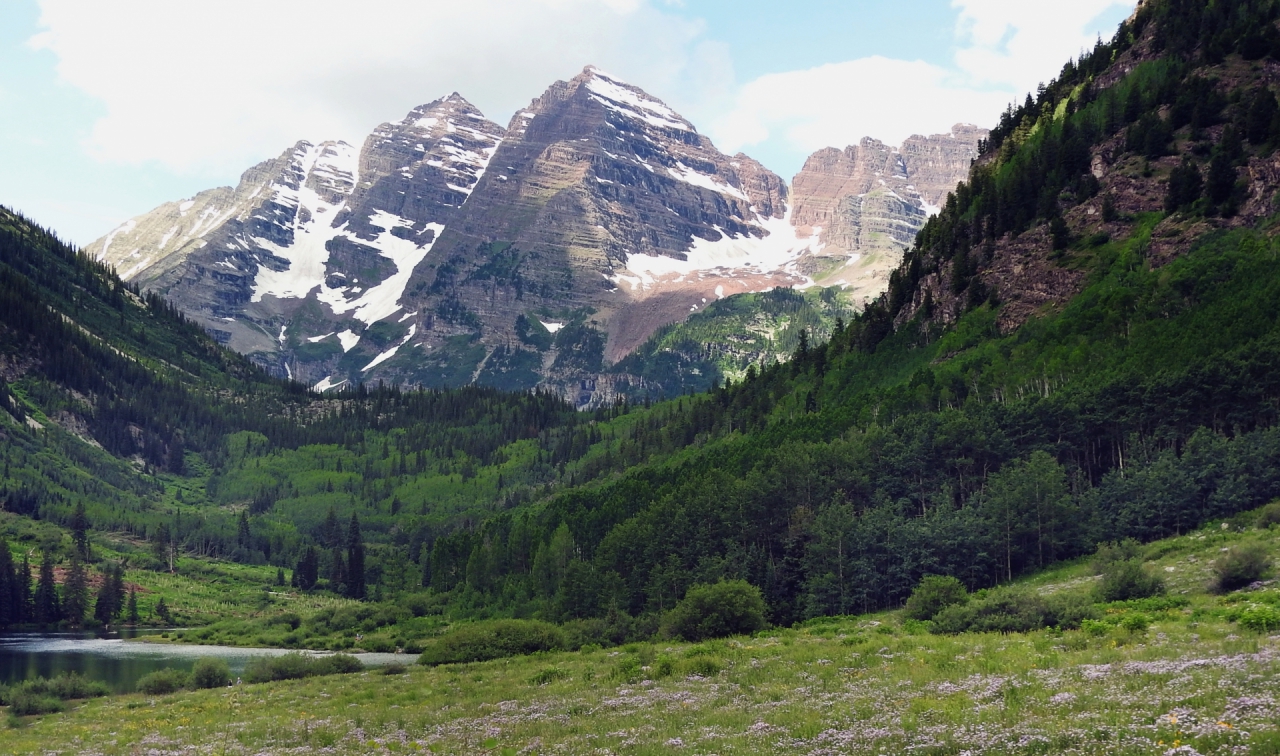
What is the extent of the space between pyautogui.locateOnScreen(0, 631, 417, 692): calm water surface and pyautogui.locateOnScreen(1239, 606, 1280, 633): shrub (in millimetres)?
94005

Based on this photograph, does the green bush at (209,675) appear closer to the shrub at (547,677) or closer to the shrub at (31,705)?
the shrub at (31,705)

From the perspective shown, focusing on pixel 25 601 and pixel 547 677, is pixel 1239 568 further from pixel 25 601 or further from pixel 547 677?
pixel 25 601

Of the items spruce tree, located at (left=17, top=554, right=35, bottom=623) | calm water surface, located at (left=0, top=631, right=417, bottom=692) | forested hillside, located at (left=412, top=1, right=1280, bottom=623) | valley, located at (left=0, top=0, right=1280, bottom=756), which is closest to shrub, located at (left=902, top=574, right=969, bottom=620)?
valley, located at (left=0, top=0, right=1280, bottom=756)

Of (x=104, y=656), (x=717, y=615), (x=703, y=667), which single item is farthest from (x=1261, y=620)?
(x=104, y=656)

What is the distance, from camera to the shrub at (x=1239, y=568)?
202 ft

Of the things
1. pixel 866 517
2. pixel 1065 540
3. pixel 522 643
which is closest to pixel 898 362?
pixel 866 517

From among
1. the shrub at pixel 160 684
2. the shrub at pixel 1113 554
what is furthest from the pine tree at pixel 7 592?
the shrub at pixel 1113 554

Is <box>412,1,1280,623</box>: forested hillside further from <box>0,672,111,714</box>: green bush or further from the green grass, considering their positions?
<box>0,672,111,714</box>: green bush

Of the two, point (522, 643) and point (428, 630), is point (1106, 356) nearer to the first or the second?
point (522, 643)

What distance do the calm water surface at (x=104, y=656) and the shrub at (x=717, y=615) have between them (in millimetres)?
44177

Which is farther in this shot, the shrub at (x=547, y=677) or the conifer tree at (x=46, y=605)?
the conifer tree at (x=46, y=605)

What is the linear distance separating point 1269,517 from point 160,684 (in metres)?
96.1

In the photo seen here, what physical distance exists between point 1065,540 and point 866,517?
69.2ft

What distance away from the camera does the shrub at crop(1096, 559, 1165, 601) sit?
2584 inches
